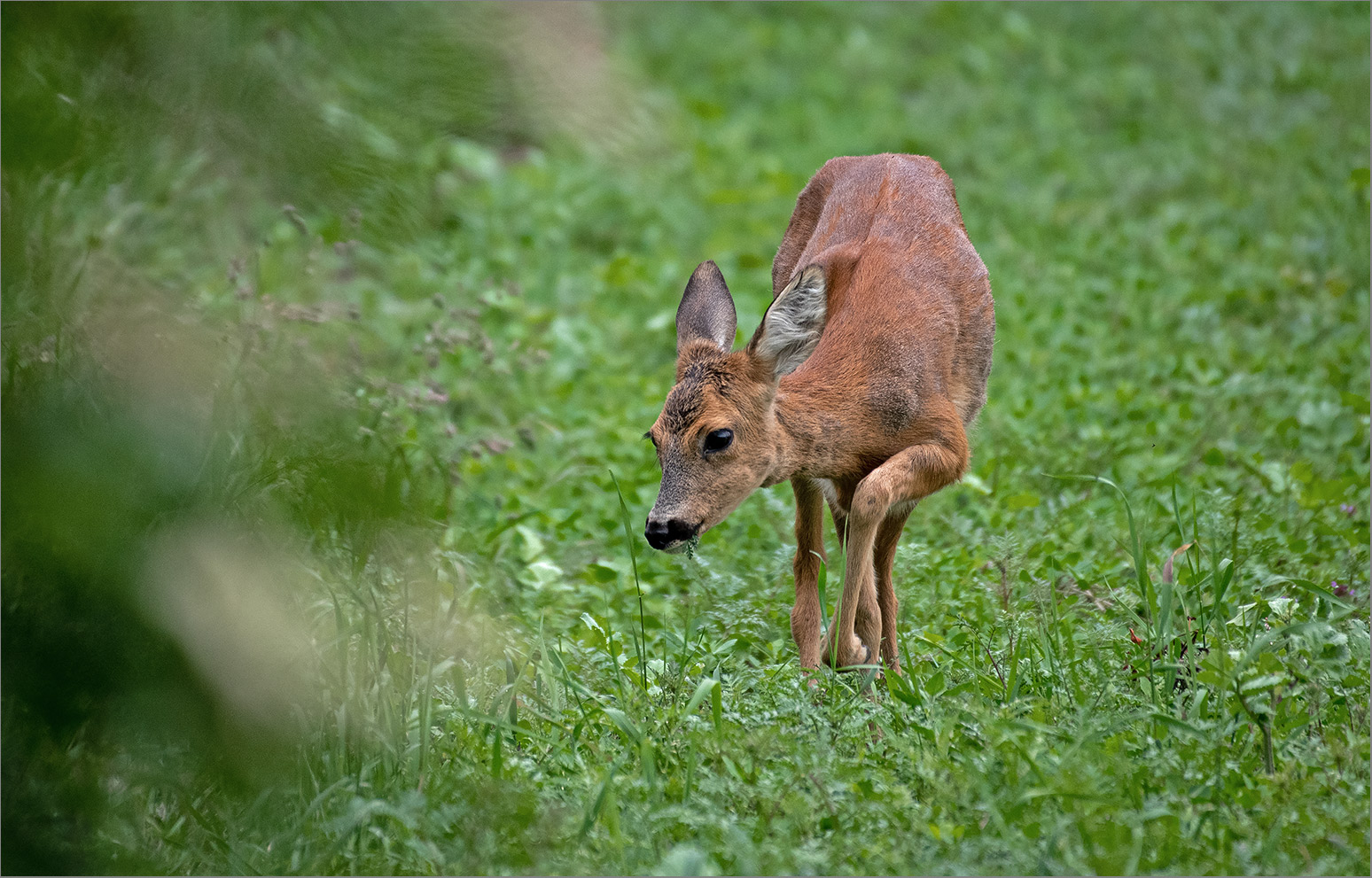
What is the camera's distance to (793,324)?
426 centimetres

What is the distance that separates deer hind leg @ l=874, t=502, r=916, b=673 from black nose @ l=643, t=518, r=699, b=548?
912 millimetres

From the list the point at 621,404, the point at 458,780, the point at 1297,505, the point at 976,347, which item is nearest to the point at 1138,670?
the point at 976,347

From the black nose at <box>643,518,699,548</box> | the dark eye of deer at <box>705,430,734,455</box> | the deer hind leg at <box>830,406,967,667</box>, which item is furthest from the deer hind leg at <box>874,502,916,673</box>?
the black nose at <box>643,518,699,548</box>

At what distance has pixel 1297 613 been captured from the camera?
3.91m

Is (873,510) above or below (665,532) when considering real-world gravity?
above

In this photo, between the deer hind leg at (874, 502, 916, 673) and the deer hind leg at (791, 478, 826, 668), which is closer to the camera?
the deer hind leg at (791, 478, 826, 668)

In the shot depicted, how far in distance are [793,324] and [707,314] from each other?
1.45 feet

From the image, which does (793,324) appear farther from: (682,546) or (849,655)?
(849,655)

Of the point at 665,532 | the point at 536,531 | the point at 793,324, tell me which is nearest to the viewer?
the point at 665,532

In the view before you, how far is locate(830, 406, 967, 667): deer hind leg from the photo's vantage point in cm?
409

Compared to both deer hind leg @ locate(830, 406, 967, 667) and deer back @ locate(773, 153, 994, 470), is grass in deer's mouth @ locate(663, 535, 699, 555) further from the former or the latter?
deer back @ locate(773, 153, 994, 470)

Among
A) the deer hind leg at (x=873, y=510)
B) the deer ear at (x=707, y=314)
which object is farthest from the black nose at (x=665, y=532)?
the deer ear at (x=707, y=314)

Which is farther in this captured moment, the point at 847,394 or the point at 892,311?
the point at 892,311

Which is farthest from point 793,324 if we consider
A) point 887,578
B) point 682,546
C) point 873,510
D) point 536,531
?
point 536,531
